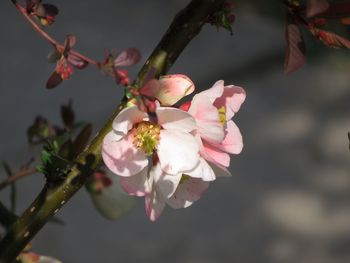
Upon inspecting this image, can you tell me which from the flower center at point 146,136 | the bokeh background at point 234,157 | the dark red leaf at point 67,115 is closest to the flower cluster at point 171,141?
the flower center at point 146,136

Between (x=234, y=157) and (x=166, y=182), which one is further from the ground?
(x=166, y=182)

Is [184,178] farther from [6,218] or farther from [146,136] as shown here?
[6,218]

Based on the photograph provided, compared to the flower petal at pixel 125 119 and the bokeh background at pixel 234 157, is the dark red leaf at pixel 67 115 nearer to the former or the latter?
the flower petal at pixel 125 119

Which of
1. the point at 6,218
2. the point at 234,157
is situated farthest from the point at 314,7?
the point at 234,157

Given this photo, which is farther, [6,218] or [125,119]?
[6,218]

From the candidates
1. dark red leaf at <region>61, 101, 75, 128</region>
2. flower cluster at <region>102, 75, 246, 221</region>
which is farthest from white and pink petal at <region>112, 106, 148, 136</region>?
dark red leaf at <region>61, 101, 75, 128</region>

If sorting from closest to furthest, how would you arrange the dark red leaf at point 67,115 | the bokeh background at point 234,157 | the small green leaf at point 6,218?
1. the small green leaf at point 6,218
2. the dark red leaf at point 67,115
3. the bokeh background at point 234,157

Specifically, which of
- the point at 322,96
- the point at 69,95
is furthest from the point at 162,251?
the point at 322,96

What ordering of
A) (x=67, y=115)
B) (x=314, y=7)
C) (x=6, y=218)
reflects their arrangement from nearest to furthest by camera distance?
(x=314, y=7)
(x=6, y=218)
(x=67, y=115)
